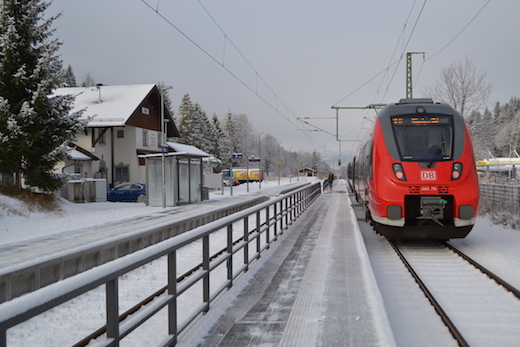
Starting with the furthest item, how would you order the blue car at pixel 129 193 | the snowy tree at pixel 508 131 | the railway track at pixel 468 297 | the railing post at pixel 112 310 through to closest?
the snowy tree at pixel 508 131 < the blue car at pixel 129 193 < the railway track at pixel 468 297 < the railing post at pixel 112 310

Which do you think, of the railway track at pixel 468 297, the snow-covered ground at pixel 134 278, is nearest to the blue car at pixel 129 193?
the snow-covered ground at pixel 134 278

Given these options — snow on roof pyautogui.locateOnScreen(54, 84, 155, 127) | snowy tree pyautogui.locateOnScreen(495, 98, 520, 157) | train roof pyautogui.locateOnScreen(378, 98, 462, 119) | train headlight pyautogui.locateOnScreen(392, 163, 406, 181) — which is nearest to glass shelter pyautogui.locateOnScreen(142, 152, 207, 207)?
snow on roof pyautogui.locateOnScreen(54, 84, 155, 127)

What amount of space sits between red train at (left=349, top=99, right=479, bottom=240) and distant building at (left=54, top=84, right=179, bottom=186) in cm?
2515

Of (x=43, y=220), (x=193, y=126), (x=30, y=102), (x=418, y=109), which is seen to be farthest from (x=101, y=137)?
(x=418, y=109)

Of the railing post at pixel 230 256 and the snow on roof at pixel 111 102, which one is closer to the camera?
the railing post at pixel 230 256

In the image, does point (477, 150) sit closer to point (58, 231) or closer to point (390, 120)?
point (390, 120)

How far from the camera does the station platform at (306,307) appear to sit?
4137 millimetres

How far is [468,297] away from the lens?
6215 millimetres

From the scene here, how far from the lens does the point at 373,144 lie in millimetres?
10164

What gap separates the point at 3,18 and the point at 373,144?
15.7 metres

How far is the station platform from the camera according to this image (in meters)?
4.14

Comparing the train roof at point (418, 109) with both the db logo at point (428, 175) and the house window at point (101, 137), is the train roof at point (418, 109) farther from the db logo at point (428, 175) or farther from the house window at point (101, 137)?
the house window at point (101, 137)

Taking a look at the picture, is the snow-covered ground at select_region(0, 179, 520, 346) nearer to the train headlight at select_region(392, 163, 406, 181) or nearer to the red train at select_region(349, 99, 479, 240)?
the red train at select_region(349, 99, 479, 240)

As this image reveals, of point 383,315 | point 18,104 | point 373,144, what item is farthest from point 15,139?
point 383,315
